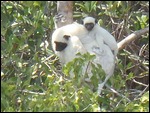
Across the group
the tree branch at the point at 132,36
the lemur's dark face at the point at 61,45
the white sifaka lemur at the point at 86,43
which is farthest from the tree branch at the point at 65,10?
the tree branch at the point at 132,36

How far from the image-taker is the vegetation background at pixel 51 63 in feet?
13.9

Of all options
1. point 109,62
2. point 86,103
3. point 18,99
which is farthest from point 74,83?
point 109,62

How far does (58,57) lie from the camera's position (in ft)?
18.8

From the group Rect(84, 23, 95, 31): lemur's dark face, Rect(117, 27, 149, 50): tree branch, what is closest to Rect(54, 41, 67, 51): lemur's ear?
Rect(84, 23, 95, 31): lemur's dark face

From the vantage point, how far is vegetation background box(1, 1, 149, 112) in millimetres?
4238

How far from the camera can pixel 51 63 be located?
5621mm

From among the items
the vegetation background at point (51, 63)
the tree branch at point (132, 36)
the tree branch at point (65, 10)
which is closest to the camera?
the vegetation background at point (51, 63)

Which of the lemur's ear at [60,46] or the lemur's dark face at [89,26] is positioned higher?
the lemur's dark face at [89,26]

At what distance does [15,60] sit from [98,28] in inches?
39.7

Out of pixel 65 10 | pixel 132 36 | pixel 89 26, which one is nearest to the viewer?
pixel 65 10

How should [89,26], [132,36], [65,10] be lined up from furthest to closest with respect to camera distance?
[89,26], [132,36], [65,10]

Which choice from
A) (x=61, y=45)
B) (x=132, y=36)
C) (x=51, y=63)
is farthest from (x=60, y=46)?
(x=132, y=36)

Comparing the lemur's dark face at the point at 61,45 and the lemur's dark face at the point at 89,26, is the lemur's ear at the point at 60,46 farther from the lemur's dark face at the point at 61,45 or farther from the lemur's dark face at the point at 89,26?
the lemur's dark face at the point at 89,26

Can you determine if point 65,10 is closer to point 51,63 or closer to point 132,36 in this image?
point 51,63
